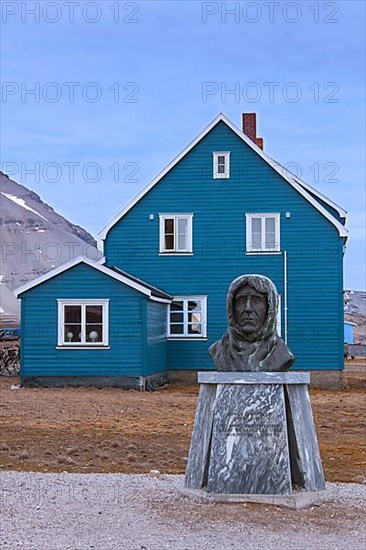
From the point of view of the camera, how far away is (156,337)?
30.1m

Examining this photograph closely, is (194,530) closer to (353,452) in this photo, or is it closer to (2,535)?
(2,535)

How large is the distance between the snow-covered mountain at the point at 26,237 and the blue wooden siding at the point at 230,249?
81799 millimetres

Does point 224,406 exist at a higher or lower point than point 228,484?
higher

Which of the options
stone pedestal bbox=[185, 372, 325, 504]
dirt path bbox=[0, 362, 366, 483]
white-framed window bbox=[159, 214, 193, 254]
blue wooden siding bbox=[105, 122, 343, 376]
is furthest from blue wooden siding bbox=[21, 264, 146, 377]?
stone pedestal bbox=[185, 372, 325, 504]

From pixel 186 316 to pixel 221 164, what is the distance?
16.4 ft

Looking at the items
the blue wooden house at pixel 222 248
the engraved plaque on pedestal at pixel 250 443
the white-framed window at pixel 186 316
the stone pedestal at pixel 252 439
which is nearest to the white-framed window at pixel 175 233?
the blue wooden house at pixel 222 248

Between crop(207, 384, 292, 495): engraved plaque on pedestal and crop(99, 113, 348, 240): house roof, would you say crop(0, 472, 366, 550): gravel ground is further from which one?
crop(99, 113, 348, 240): house roof

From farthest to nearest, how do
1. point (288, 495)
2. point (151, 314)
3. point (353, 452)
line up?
point (151, 314) → point (353, 452) → point (288, 495)

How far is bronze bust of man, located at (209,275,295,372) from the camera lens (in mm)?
10719

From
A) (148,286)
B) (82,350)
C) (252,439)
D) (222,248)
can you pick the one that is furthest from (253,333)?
(222,248)

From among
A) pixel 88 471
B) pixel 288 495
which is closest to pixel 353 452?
pixel 88 471

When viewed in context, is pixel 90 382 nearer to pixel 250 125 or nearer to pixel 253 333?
pixel 250 125

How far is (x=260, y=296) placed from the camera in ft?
35.6

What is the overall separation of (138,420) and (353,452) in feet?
18.9
